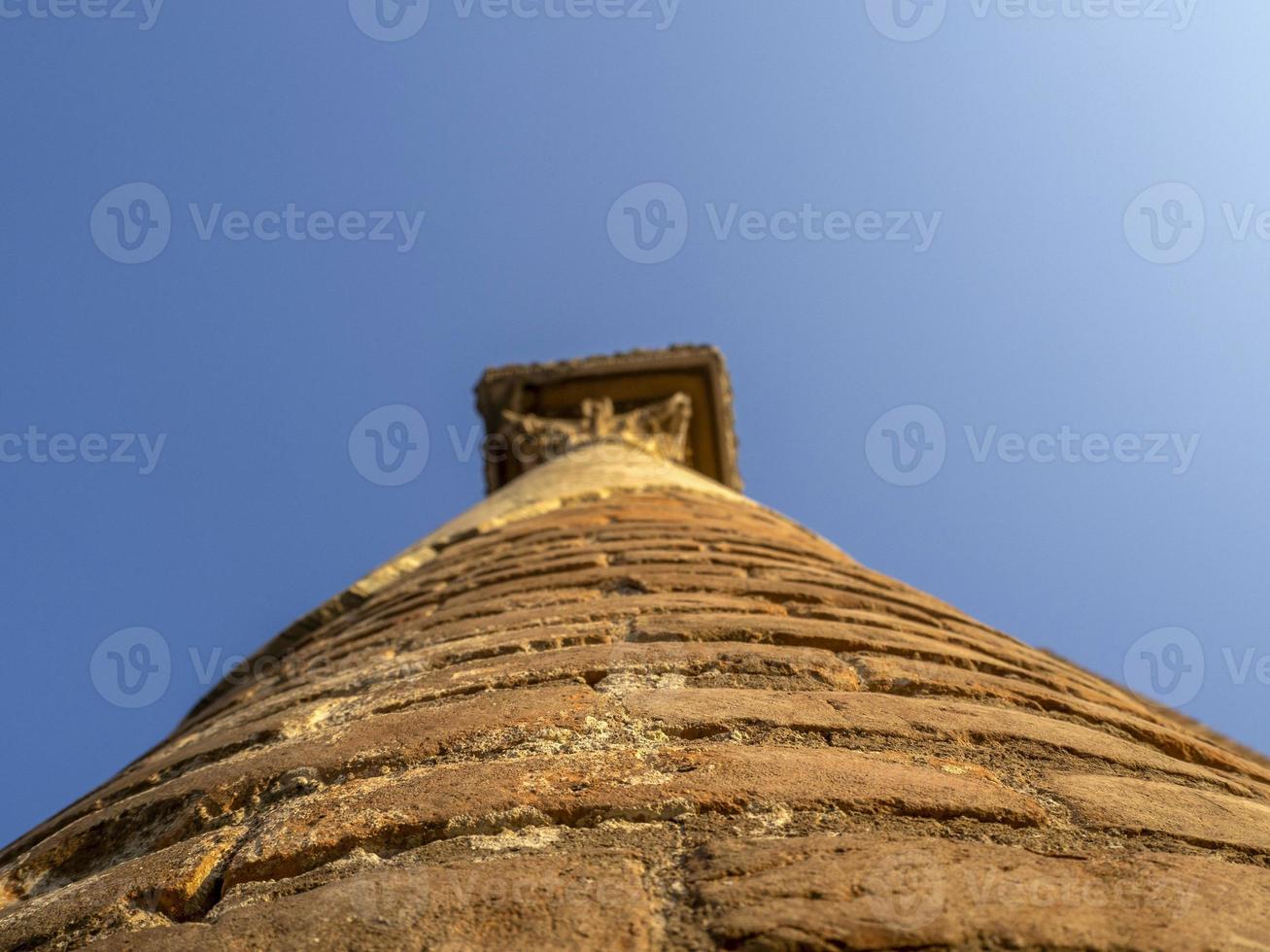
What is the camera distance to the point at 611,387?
1023 cm

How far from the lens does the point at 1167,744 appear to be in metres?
1.83

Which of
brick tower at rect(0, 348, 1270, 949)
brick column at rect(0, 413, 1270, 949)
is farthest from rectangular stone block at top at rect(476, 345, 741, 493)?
brick column at rect(0, 413, 1270, 949)

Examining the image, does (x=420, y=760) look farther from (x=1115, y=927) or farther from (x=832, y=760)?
(x=1115, y=927)

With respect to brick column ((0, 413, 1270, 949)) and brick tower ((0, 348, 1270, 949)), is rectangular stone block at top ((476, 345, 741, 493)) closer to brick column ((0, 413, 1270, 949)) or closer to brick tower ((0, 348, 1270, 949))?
brick tower ((0, 348, 1270, 949))

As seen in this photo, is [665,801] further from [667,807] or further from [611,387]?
[611,387]

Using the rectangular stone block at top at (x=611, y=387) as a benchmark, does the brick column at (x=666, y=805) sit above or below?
below

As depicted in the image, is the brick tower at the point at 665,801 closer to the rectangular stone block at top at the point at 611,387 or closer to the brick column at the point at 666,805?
the brick column at the point at 666,805

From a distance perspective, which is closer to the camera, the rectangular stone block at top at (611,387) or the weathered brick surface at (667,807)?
the weathered brick surface at (667,807)

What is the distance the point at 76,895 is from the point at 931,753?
1.09m

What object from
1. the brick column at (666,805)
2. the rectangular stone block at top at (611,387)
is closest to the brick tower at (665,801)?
the brick column at (666,805)

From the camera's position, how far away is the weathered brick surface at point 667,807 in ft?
3.45

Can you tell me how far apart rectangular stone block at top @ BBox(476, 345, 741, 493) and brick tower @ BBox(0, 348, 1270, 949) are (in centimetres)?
759

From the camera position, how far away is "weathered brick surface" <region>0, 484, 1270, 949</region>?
41.4 inches

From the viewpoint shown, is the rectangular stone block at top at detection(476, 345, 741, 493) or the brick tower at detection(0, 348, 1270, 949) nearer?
the brick tower at detection(0, 348, 1270, 949)
